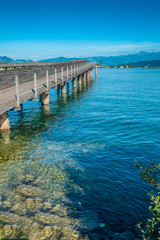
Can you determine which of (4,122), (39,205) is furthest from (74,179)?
(4,122)

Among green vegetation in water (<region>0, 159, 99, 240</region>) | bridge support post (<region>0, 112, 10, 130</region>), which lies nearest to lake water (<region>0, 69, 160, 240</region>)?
green vegetation in water (<region>0, 159, 99, 240</region>)

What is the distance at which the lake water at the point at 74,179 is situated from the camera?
583 cm

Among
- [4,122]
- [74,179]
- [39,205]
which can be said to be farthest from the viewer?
[4,122]

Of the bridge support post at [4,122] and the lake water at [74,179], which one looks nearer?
the lake water at [74,179]

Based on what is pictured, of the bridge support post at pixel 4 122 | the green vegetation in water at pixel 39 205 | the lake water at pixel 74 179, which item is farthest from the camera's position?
the bridge support post at pixel 4 122

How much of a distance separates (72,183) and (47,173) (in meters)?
1.20

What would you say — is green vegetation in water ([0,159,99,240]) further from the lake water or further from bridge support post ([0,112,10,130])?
bridge support post ([0,112,10,130])

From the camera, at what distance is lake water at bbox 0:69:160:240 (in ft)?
19.1

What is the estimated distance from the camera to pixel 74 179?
8.27 m

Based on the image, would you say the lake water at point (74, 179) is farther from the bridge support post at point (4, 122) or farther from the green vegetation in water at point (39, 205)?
the bridge support post at point (4, 122)

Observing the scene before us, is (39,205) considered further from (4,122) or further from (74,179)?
(4,122)

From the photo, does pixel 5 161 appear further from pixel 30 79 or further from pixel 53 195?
pixel 30 79

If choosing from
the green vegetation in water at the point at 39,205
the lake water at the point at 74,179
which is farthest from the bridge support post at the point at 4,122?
the green vegetation in water at the point at 39,205

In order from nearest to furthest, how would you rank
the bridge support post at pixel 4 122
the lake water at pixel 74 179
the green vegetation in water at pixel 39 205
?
the green vegetation in water at pixel 39 205 < the lake water at pixel 74 179 < the bridge support post at pixel 4 122
